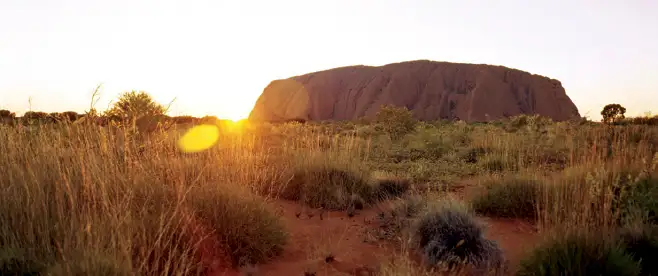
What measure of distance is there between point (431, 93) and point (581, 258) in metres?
62.6

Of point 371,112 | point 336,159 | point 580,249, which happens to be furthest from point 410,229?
point 371,112

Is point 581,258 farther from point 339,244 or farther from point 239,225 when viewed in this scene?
point 239,225

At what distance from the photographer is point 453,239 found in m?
3.89

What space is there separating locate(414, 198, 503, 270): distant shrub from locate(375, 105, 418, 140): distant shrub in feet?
48.3

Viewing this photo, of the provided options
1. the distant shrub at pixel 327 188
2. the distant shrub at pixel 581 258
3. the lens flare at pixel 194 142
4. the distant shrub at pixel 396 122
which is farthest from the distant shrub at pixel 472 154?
the distant shrub at pixel 581 258

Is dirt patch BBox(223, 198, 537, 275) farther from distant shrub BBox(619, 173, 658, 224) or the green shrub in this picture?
the green shrub

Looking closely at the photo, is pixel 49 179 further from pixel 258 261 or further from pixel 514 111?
pixel 514 111

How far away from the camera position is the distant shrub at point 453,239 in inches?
144

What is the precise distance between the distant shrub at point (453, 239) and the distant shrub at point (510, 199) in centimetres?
135

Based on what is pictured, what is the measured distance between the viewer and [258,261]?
12.2 feet

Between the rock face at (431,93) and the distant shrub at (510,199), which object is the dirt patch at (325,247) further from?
the rock face at (431,93)

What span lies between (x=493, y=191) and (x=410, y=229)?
2001 mm

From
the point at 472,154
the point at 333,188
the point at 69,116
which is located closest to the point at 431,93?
the point at 472,154

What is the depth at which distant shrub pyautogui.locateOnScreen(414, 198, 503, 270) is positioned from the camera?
365 centimetres
